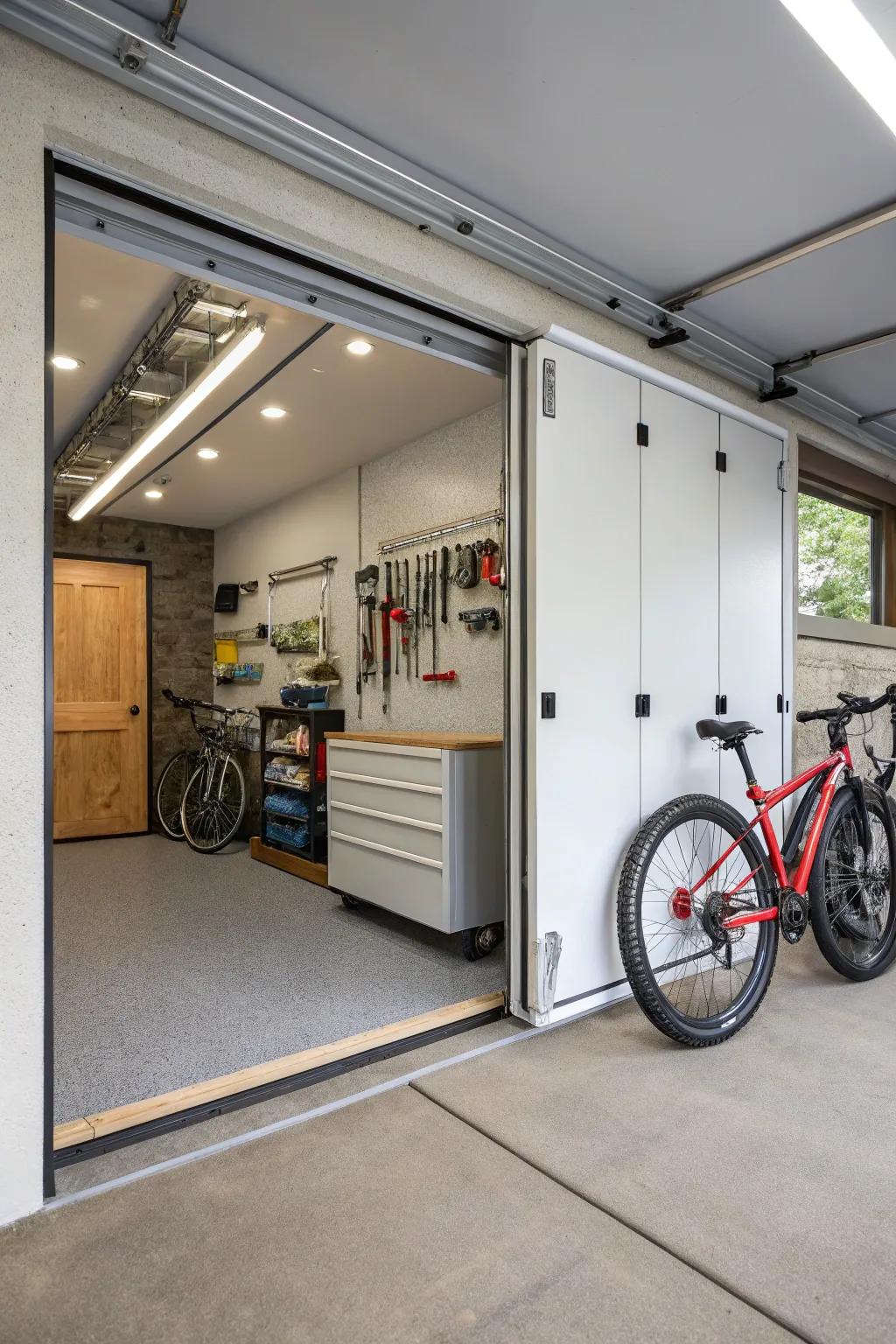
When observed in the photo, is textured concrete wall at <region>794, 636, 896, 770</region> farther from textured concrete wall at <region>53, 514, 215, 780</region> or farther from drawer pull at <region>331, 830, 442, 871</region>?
textured concrete wall at <region>53, 514, 215, 780</region>

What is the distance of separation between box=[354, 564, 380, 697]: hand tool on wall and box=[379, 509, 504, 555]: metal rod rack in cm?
18

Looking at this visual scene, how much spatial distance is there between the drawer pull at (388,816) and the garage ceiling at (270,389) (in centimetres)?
202

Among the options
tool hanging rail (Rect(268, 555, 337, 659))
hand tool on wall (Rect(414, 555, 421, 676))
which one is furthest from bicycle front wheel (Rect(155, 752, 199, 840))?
hand tool on wall (Rect(414, 555, 421, 676))

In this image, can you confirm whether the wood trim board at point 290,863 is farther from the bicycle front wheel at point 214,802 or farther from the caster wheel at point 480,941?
the caster wheel at point 480,941

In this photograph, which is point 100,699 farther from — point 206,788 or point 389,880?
point 389,880

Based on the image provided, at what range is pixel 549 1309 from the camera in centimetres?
150

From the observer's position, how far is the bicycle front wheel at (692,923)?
2.62 meters

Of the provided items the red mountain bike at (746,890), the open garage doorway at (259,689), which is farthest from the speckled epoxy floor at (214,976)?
the red mountain bike at (746,890)

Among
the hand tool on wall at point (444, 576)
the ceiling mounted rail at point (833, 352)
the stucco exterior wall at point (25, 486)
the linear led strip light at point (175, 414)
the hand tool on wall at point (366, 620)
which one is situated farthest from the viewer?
the hand tool on wall at point (366, 620)

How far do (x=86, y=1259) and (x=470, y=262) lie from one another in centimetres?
283

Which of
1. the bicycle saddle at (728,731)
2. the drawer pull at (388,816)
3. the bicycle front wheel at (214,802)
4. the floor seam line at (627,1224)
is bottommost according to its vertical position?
the floor seam line at (627,1224)

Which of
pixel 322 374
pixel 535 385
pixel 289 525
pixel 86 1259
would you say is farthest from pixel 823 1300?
pixel 289 525

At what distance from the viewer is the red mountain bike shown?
9.01ft

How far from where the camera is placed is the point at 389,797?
3.83 metres
